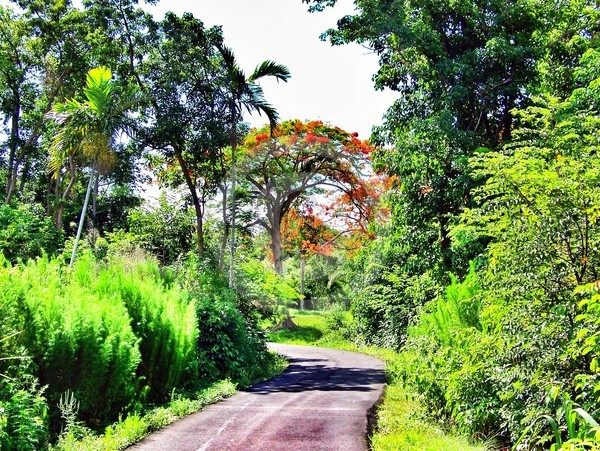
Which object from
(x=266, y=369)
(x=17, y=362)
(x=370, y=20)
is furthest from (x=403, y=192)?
(x=17, y=362)

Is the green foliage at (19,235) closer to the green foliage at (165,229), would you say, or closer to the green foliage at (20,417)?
the green foliage at (165,229)

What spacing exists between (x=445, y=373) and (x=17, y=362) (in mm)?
6531

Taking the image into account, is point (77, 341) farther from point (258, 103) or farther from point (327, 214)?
point (327, 214)

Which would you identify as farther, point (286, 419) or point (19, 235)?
point (19, 235)

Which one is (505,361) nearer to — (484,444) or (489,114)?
(484,444)

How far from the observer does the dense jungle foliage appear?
6895 mm

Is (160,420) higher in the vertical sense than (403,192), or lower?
lower

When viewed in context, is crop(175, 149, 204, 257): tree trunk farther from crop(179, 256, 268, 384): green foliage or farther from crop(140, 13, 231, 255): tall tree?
crop(179, 256, 268, 384): green foliage

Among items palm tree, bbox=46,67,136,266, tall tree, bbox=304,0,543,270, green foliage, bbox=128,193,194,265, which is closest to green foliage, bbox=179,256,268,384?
palm tree, bbox=46,67,136,266

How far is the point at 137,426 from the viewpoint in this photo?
9.17m

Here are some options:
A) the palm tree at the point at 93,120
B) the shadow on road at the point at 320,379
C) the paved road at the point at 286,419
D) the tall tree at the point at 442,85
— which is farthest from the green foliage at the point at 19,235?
the tall tree at the point at 442,85

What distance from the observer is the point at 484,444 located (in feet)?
27.2

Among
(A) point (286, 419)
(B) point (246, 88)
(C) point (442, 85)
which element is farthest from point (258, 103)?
(A) point (286, 419)

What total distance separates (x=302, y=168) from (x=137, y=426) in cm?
2624
